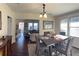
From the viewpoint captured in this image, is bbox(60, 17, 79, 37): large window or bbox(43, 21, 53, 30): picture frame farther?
bbox(43, 21, 53, 30): picture frame

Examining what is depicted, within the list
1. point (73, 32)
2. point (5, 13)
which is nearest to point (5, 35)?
point (5, 13)

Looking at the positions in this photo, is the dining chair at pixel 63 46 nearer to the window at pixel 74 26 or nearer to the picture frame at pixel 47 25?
the window at pixel 74 26

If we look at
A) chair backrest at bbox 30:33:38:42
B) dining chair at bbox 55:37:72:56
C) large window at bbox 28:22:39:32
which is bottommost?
dining chair at bbox 55:37:72:56

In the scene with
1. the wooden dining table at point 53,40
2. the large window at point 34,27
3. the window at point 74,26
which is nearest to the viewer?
the window at point 74,26

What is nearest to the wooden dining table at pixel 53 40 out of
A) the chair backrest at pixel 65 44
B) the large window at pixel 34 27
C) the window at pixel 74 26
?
the chair backrest at pixel 65 44

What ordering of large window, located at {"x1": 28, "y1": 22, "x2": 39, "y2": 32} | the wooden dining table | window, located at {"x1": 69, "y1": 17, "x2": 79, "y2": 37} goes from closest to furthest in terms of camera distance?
window, located at {"x1": 69, "y1": 17, "x2": 79, "y2": 37}, the wooden dining table, large window, located at {"x1": 28, "y1": 22, "x2": 39, "y2": 32}

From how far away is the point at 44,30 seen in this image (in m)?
2.11

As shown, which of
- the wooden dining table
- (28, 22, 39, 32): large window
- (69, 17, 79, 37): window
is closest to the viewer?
(69, 17, 79, 37): window

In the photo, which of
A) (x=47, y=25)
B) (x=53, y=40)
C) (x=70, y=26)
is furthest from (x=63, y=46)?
(x=47, y=25)

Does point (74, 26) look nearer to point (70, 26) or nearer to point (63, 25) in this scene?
point (70, 26)

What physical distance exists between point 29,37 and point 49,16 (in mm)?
610

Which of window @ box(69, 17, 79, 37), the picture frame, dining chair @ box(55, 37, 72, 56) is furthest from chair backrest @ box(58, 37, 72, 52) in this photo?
the picture frame

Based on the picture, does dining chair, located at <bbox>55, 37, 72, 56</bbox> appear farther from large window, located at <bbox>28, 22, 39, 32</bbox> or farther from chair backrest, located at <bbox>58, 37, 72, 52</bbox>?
large window, located at <bbox>28, 22, 39, 32</bbox>

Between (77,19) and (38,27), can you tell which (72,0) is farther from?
(38,27)
